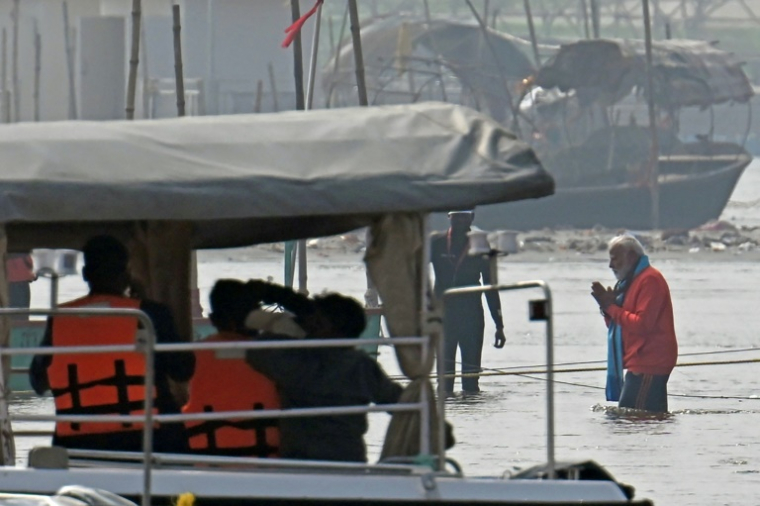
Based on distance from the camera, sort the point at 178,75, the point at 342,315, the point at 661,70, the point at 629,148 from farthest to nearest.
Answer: the point at 629,148, the point at 661,70, the point at 178,75, the point at 342,315

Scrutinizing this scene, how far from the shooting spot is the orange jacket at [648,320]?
12.6m

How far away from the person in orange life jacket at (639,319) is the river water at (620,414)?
424 mm

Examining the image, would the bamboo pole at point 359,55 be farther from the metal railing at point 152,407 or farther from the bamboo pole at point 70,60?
the bamboo pole at point 70,60

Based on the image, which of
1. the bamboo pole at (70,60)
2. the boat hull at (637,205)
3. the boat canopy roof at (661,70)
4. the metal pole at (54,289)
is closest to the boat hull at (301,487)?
the metal pole at (54,289)

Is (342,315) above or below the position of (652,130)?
above

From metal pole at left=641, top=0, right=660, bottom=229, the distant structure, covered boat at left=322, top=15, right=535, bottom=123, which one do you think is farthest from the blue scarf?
covered boat at left=322, top=15, right=535, bottom=123

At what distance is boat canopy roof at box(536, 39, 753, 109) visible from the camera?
44325 mm

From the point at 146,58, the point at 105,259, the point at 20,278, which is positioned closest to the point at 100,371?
the point at 105,259

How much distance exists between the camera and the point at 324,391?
666 cm

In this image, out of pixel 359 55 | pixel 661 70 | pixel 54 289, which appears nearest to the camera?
pixel 54 289

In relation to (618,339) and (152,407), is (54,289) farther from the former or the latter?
(618,339)

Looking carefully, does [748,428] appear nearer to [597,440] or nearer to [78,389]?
[597,440]

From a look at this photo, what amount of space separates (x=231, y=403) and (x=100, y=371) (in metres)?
0.53

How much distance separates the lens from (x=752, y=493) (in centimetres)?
1019
